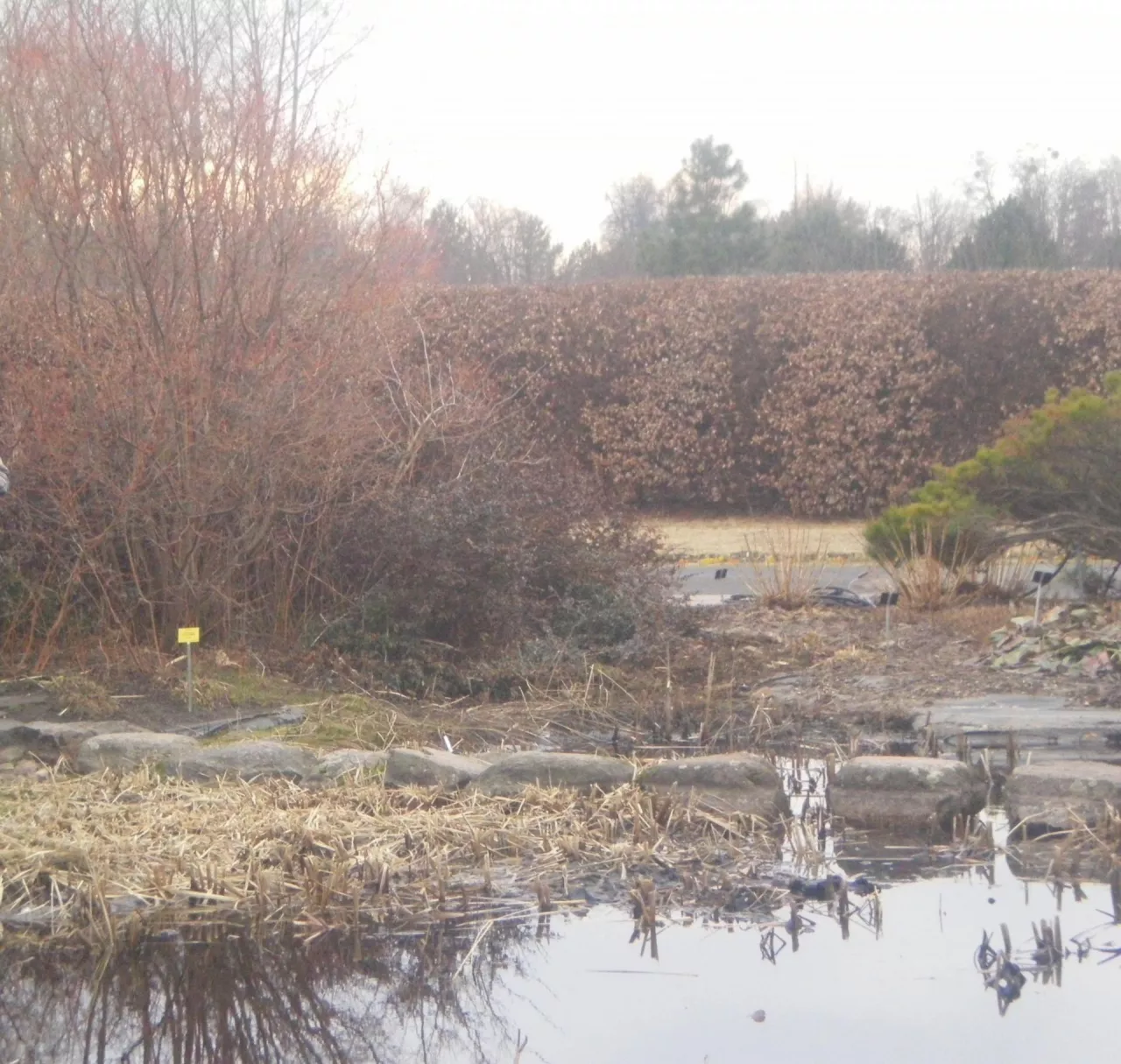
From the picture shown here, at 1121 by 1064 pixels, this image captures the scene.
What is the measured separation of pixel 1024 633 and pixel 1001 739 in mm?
2271

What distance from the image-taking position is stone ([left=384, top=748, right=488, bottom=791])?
20.5 ft

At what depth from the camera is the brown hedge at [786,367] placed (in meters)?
19.2

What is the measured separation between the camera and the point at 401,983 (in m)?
4.32

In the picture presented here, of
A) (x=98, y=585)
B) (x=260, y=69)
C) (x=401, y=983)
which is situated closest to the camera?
(x=401, y=983)

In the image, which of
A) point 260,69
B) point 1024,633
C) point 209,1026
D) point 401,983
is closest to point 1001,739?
point 1024,633

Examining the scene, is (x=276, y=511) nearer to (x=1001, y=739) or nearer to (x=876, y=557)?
(x=1001, y=739)

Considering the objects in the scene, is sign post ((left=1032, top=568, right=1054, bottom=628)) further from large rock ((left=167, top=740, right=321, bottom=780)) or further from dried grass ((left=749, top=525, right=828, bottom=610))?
large rock ((left=167, top=740, right=321, bottom=780))

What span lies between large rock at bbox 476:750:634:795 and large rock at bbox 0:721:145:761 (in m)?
1.90

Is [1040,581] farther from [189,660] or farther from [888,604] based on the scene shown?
[189,660]

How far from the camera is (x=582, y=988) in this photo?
4.30 meters

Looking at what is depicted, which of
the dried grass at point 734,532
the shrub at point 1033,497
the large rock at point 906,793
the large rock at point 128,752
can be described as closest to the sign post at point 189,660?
the large rock at point 128,752

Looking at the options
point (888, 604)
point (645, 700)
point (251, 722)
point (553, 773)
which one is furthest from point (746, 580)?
point (553, 773)

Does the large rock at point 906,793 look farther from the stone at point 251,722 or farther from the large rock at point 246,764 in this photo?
the stone at point 251,722

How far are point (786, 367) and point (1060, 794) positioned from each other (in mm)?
14240
